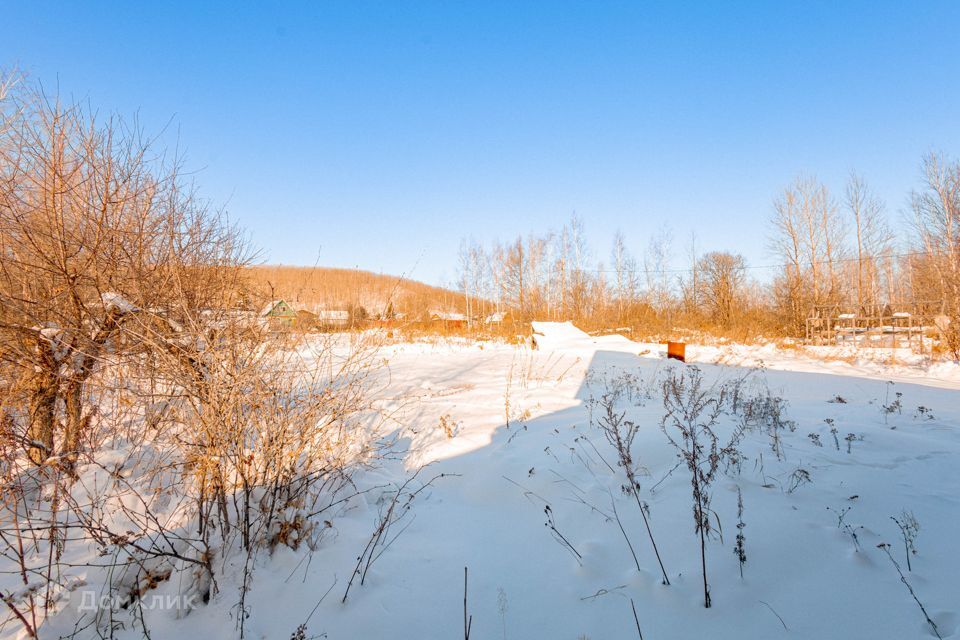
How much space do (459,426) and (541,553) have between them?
2325mm

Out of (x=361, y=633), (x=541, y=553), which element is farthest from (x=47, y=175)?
(x=541, y=553)

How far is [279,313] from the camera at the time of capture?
2.67 m

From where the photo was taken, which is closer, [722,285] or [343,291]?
[343,291]

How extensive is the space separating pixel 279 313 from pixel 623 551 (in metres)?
2.50

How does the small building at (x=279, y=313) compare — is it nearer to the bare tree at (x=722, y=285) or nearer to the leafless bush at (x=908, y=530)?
the leafless bush at (x=908, y=530)

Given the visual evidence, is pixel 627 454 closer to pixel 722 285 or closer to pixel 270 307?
pixel 270 307

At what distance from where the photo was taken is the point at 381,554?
7.43 ft

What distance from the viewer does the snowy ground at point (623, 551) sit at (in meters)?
1.74

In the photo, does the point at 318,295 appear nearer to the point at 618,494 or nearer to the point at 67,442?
the point at 67,442

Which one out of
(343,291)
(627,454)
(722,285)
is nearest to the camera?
(627,454)

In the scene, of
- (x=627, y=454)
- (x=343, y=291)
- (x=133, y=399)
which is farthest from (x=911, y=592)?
(x=133, y=399)

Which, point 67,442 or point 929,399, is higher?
point 67,442

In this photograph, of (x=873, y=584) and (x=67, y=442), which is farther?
(x=67, y=442)

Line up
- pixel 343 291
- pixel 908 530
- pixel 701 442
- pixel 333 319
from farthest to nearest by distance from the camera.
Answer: pixel 343 291 → pixel 701 442 → pixel 333 319 → pixel 908 530
